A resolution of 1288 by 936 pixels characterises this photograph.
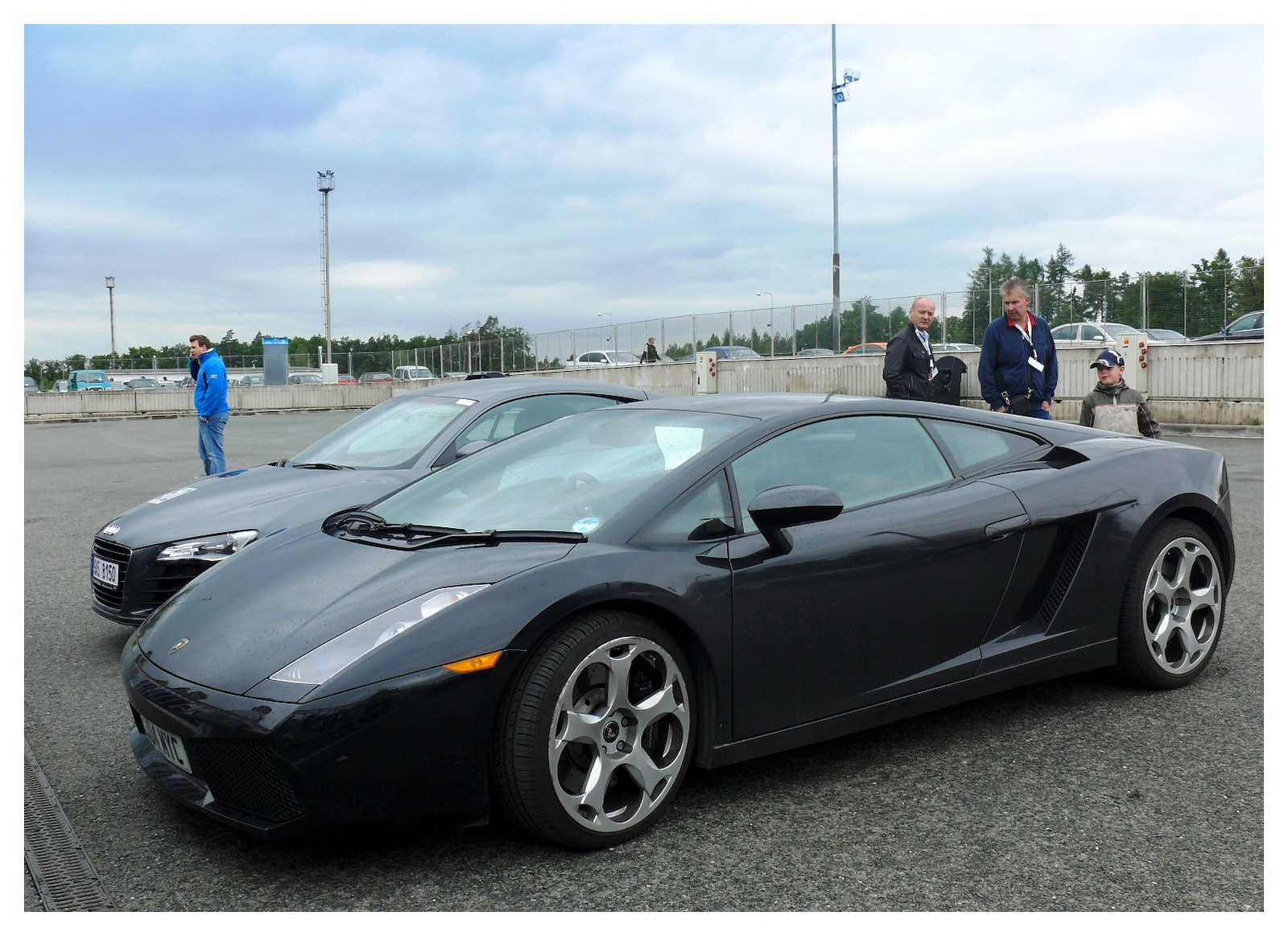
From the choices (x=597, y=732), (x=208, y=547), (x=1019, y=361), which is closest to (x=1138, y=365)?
(x=1019, y=361)

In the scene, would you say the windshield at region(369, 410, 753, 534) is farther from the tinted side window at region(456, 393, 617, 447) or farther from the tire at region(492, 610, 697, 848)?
the tinted side window at region(456, 393, 617, 447)

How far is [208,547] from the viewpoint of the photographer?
5.14m

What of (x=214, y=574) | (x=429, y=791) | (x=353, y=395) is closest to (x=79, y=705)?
(x=214, y=574)

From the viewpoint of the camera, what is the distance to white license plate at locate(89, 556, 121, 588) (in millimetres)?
5188

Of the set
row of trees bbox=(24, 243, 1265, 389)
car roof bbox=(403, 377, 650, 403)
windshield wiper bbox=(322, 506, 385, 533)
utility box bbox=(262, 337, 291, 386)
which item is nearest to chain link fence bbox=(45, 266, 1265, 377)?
row of trees bbox=(24, 243, 1265, 389)

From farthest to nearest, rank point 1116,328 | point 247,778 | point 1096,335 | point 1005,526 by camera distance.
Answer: point 1116,328 → point 1096,335 → point 1005,526 → point 247,778

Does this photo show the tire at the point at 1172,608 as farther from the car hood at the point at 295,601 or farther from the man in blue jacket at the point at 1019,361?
the man in blue jacket at the point at 1019,361

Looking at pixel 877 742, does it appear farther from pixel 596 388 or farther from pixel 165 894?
pixel 596 388

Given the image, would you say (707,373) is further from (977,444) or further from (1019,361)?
(977,444)

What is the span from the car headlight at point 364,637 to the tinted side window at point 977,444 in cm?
191

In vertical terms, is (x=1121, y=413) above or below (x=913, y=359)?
below

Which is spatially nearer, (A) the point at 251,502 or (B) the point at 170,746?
(B) the point at 170,746

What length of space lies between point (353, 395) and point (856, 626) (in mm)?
41558

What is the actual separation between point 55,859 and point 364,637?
107 centimetres
